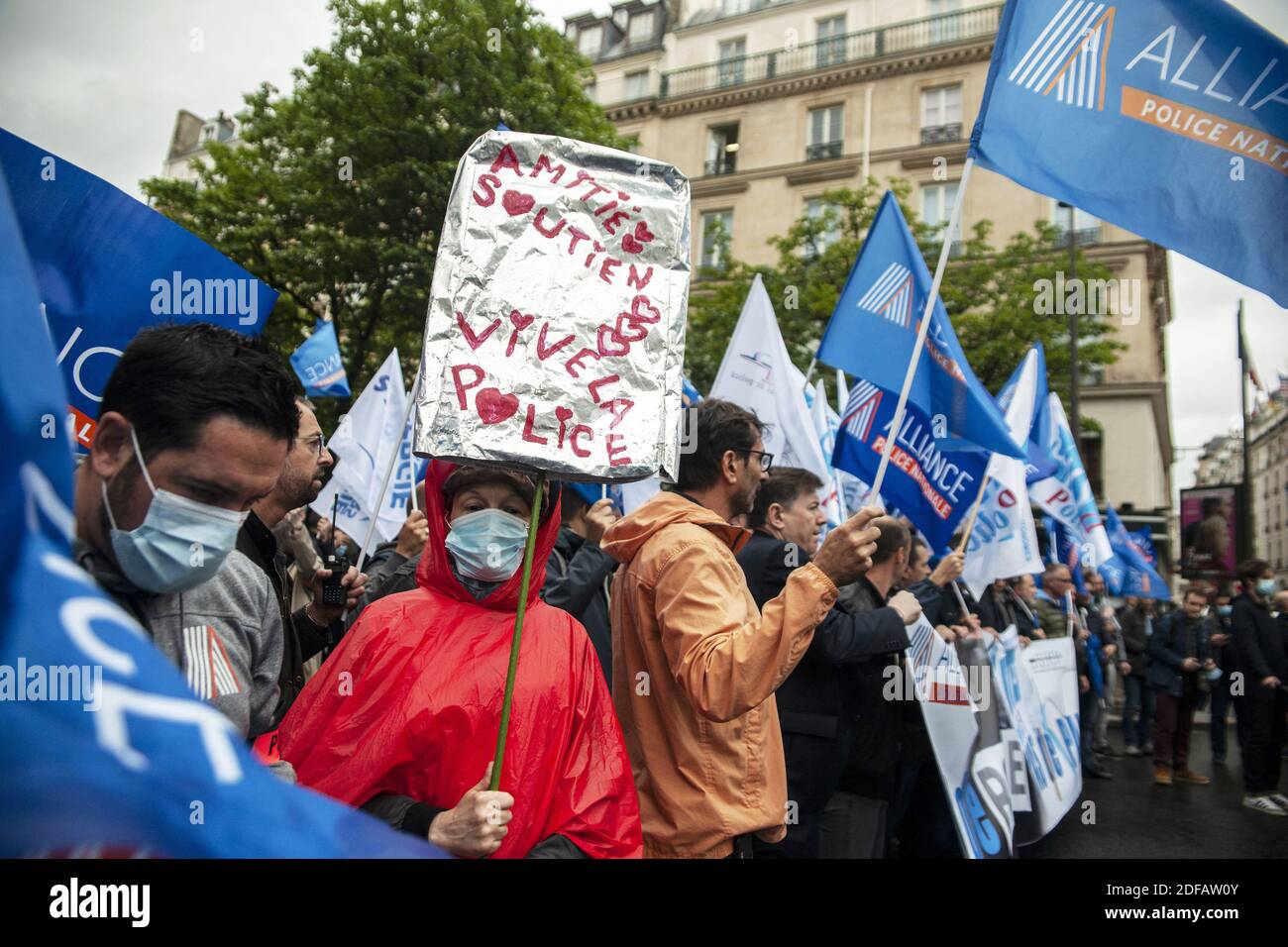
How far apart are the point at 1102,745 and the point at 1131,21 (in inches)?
434

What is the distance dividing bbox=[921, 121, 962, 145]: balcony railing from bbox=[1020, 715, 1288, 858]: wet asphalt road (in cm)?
2242

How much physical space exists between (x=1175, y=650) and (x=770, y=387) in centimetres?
650

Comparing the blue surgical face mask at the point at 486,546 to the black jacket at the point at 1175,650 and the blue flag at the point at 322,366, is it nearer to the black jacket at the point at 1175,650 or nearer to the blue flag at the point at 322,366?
the blue flag at the point at 322,366

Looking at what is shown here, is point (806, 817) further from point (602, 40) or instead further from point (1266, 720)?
point (602, 40)

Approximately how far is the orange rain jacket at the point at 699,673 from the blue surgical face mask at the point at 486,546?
447 millimetres

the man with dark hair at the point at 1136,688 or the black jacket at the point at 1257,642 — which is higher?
the black jacket at the point at 1257,642

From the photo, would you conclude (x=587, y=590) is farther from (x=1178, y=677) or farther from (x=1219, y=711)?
(x=1219, y=711)

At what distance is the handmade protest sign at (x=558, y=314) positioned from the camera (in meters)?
2.16

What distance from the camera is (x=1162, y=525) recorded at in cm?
2861

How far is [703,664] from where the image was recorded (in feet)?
7.70

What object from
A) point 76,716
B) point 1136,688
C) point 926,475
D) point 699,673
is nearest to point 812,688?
point 699,673

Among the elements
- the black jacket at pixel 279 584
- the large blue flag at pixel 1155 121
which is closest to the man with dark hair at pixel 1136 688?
the large blue flag at pixel 1155 121

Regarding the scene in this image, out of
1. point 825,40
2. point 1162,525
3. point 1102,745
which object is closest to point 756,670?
point 1102,745

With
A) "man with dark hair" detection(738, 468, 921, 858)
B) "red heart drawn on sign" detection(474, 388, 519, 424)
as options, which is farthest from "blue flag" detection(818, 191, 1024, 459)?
"red heart drawn on sign" detection(474, 388, 519, 424)
